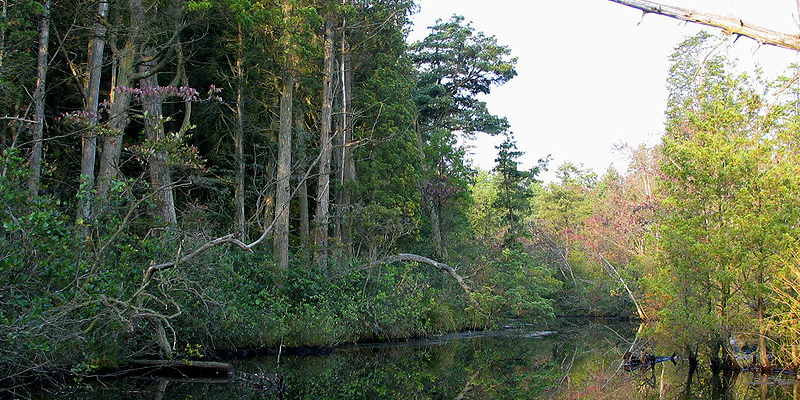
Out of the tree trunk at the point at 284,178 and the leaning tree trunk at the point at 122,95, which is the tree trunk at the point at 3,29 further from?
the tree trunk at the point at 284,178

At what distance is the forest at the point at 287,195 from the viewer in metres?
10.3

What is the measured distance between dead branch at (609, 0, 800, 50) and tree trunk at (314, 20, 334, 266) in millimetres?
15002

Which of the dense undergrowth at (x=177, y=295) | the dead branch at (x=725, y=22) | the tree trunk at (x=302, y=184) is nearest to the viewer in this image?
the dead branch at (x=725, y=22)

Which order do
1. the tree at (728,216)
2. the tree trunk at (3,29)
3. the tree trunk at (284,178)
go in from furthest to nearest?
the tree trunk at (284,178) < the tree at (728,216) < the tree trunk at (3,29)

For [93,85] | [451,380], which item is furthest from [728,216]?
[93,85]

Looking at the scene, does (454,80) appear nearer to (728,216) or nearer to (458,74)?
(458,74)

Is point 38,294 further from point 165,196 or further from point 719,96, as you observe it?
point 719,96

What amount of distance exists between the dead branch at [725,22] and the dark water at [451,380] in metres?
7.95

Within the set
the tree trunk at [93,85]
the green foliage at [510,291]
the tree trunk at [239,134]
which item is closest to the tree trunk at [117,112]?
→ the tree trunk at [93,85]

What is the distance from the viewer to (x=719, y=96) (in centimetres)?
1465

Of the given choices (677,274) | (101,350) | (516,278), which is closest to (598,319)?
(516,278)

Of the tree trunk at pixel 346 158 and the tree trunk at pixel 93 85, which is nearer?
the tree trunk at pixel 93 85

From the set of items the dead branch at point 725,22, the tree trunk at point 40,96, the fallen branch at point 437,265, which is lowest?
the fallen branch at point 437,265

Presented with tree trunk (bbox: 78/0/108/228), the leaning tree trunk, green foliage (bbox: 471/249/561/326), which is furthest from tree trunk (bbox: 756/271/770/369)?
tree trunk (bbox: 78/0/108/228)
